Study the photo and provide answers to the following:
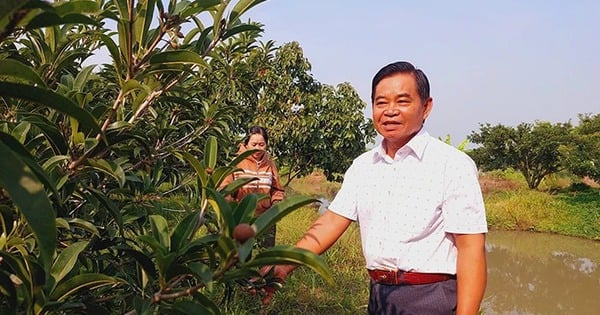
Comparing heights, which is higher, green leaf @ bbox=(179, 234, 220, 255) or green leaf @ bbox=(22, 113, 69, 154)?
green leaf @ bbox=(22, 113, 69, 154)

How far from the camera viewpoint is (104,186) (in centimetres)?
144

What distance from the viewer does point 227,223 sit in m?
0.69

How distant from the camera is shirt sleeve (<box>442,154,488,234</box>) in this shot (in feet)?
4.52

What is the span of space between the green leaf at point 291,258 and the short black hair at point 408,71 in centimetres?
93

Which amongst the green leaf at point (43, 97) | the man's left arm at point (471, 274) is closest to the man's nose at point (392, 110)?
the man's left arm at point (471, 274)

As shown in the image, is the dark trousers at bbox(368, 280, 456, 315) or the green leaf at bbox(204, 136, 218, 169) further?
the dark trousers at bbox(368, 280, 456, 315)

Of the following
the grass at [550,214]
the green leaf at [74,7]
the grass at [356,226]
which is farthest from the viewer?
the grass at [550,214]

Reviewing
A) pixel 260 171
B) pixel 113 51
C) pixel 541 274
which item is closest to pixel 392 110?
pixel 113 51

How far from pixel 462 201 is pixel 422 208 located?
0.39 feet

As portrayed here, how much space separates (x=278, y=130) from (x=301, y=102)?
761 millimetres

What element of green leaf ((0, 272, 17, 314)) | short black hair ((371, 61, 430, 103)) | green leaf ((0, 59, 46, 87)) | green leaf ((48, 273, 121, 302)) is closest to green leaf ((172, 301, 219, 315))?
green leaf ((48, 273, 121, 302))

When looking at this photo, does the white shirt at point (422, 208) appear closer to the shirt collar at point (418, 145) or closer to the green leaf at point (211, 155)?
the shirt collar at point (418, 145)

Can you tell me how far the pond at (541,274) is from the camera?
742 centimetres

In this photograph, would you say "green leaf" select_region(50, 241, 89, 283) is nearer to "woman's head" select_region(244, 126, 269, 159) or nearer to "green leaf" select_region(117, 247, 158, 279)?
"green leaf" select_region(117, 247, 158, 279)
